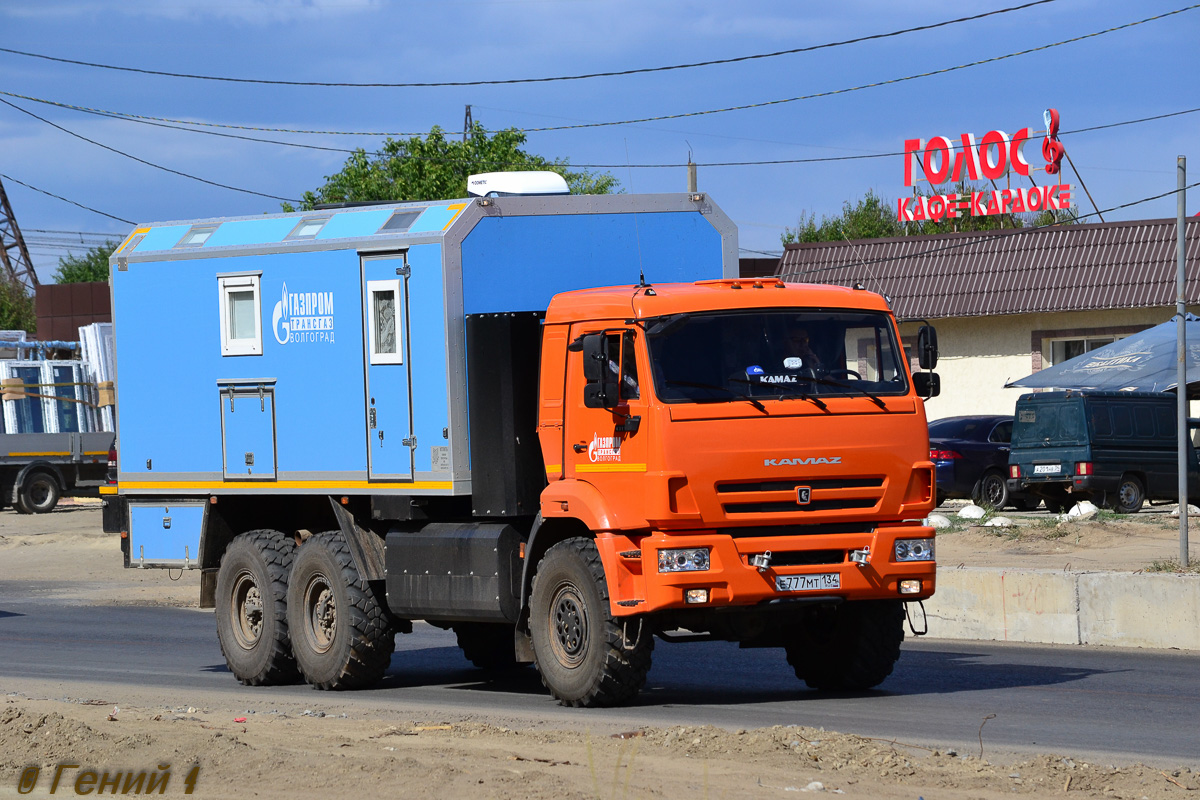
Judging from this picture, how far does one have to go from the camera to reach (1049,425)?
1073 inches

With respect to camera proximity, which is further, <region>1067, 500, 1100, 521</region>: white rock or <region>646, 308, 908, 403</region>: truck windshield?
<region>1067, 500, 1100, 521</region>: white rock

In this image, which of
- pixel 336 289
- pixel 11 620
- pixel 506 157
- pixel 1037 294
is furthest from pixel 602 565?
pixel 506 157

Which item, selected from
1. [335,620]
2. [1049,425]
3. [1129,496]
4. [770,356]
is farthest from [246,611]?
[1129,496]

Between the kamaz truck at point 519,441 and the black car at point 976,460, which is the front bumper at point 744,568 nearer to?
the kamaz truck at point 519,441

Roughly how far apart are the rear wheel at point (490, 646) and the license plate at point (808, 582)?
13.0 ft

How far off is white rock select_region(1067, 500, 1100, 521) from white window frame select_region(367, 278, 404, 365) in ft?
49.0

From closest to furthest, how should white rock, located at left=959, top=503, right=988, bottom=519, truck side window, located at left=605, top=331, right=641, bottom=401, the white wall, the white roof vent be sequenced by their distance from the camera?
truck side window, located at left=605, top=331, right=641, bottom=401
the white roof vent
white rock, located at left=959, top=503, right=988, bottom=519
the white wall

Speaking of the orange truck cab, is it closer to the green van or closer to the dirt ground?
the dirt ground

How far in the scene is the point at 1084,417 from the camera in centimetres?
2681

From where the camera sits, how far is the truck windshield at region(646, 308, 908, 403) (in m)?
10.7

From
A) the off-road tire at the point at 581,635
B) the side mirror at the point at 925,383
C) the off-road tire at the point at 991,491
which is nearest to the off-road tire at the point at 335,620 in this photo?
the off-road tire at the point at 581,635

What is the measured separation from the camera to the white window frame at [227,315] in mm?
13516

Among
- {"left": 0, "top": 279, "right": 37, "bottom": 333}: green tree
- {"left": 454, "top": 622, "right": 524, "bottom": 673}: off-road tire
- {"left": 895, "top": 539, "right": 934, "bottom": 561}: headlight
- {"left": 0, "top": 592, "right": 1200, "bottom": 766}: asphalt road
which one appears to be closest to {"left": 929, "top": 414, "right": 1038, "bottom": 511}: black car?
{"left": 0, "top": 592, "right": 1200, "bottom": 766}: asphalt road

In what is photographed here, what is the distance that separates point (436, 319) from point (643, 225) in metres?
1.85
